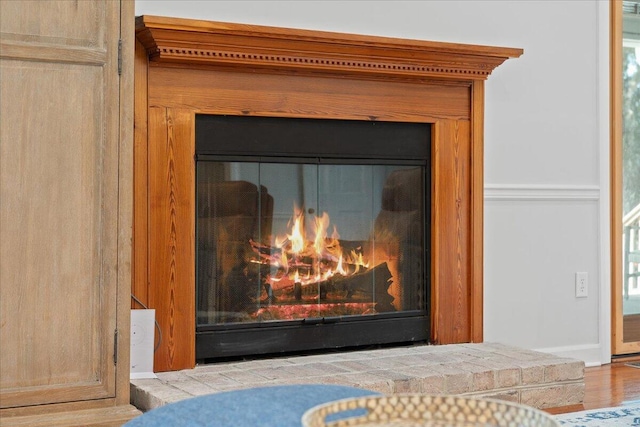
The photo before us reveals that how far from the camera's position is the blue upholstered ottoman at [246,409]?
4.70ft

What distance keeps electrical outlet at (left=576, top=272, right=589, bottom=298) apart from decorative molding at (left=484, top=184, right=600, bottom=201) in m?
0.33

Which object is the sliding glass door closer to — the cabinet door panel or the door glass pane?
the door glass pane

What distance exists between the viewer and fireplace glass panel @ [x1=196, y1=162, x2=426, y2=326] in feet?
10.7

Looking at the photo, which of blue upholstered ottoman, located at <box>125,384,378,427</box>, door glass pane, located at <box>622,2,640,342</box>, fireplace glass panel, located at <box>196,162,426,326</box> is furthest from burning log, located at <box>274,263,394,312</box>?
blue upholstered ottoman, located at <box>125,384,378,427</box>

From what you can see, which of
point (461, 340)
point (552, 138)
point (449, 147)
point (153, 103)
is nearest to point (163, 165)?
point (153, 103)

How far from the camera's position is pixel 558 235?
154 inches

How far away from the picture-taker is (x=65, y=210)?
105 inches

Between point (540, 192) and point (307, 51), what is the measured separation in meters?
1.23

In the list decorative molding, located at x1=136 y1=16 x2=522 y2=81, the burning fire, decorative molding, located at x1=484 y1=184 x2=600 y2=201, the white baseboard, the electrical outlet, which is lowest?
the white baseboard

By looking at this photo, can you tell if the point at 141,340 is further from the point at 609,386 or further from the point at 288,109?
the point at 609,386

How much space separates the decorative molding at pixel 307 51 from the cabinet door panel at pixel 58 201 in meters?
0.33

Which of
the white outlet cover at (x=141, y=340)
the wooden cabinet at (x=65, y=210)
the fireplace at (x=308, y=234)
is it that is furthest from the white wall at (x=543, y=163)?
the white outlet cover at (x=141, y=340)

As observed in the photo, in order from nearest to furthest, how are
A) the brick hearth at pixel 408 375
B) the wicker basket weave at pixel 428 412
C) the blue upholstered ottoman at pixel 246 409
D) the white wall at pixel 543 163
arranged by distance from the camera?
1. the wicker basket weave at pixel 428 412
2. the blue upholstered ottoman at pixel 246 409
3. the brick hearth at pixel 408 375
4. the white wall at pixel 543 163

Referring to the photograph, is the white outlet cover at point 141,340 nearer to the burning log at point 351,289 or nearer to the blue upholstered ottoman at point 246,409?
the burning log at point 351,289
